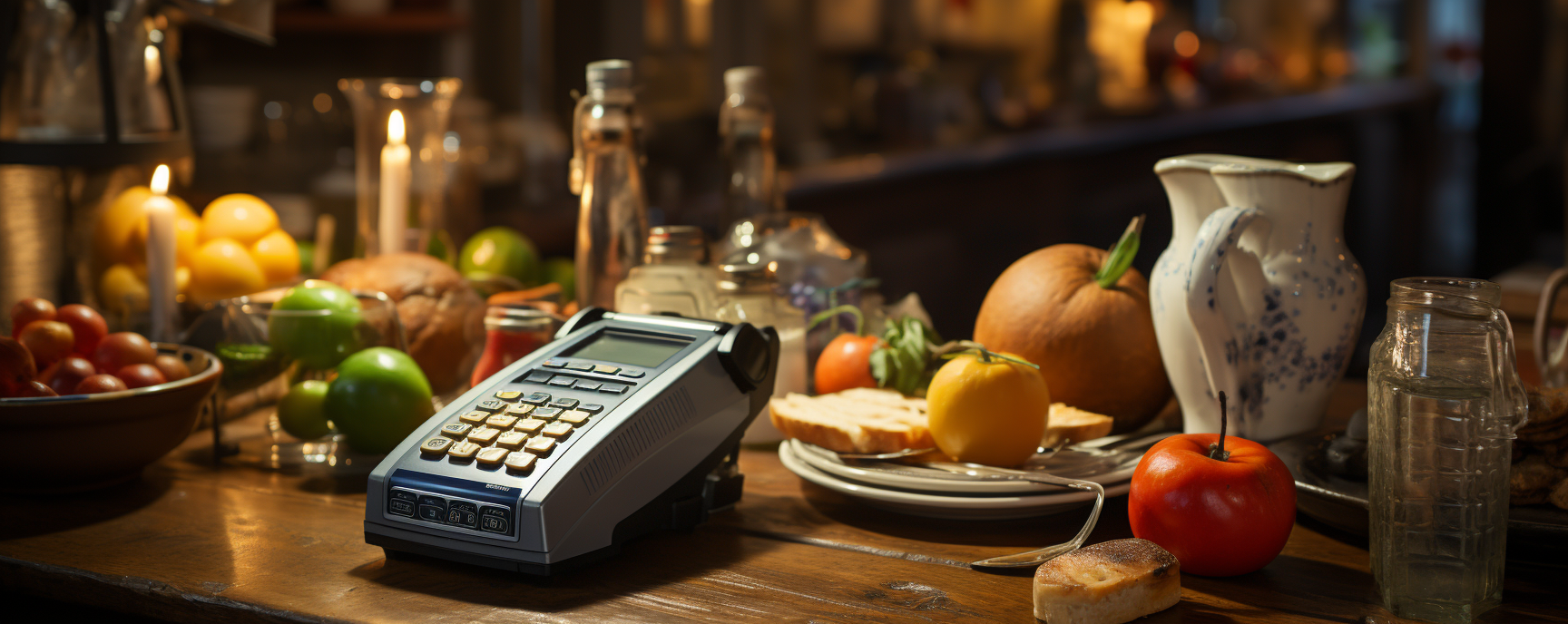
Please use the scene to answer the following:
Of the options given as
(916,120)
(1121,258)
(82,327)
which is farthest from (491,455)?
(916,120)

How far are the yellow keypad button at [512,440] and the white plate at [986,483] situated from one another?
0.24 m

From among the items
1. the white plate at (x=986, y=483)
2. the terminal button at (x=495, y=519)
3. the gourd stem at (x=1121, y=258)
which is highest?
the gourd stem at (x=1121, y=258)

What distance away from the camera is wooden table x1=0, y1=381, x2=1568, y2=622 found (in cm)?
67

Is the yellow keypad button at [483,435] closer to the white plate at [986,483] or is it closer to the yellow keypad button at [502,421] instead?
the yellow keypad button at [502,421]

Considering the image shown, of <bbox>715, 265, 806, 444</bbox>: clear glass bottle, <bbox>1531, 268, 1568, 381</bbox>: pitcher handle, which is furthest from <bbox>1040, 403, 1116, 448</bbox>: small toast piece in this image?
<bbox>1531, 268, 1568, 381</bbox>: pitcher handle

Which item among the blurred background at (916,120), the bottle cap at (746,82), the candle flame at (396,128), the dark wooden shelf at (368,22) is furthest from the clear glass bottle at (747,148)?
the dark wooden shelf at (368,22)

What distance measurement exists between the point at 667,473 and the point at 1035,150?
11.8ft

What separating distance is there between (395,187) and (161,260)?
286 mm

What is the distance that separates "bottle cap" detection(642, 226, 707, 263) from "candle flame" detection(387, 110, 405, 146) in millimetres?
415

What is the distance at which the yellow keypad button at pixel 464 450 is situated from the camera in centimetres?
72

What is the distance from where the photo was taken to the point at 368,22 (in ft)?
8.66

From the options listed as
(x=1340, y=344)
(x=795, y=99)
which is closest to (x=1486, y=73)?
(x=795, y=99)

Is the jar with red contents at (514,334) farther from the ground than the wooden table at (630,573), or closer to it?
farther from the ground

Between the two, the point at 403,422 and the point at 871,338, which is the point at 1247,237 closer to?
the point at 871,338
